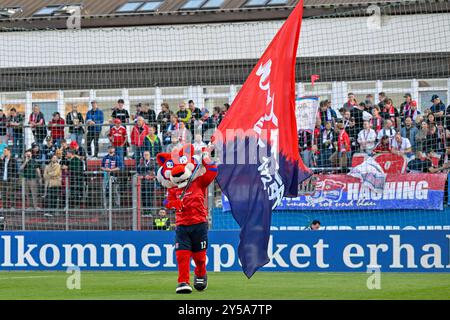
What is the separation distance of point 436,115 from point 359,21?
3.18 m

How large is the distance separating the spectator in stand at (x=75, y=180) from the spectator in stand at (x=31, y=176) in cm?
67

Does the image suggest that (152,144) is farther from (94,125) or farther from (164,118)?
(94,125)

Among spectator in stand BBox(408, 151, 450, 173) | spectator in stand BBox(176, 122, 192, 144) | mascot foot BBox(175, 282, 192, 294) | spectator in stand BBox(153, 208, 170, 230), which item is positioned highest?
spectator in stand BBox(176, 122, 192, 144)

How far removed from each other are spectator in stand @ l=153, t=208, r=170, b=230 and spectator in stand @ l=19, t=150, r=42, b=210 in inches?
100

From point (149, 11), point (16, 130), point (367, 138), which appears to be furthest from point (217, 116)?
point (149, 11)

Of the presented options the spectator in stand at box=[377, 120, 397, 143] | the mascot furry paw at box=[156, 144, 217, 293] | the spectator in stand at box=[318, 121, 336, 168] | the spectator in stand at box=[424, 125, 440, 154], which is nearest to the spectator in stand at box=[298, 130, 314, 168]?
the spectator in stand at box=[318, 121, 336, 168]

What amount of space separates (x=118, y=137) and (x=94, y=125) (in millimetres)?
688

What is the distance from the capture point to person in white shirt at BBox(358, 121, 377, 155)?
21816 millimetres

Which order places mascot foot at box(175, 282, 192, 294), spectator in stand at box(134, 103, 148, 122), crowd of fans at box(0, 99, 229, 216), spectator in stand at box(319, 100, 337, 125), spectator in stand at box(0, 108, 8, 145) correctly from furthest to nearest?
spectator in stand at box(134, 103, 148, 122) → spectator in stand at box(0, 108, 8, 145) → spectator in stand at box(319, 100, 337, 125) → crowd of fans at box(0, 99, 229, 216) → mascot foot at box(175, 282, 192, 294)

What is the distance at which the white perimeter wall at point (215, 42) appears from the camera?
944 inches

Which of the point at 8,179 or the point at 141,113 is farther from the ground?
the point at 141,113

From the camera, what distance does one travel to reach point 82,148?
23625 mm

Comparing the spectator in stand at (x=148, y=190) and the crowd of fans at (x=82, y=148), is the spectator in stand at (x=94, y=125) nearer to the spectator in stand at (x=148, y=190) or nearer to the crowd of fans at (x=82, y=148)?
the crowd of fans at (x=82, y=148)

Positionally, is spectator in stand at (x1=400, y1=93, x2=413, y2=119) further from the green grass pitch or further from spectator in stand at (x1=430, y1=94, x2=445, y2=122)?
the green grass pitch
